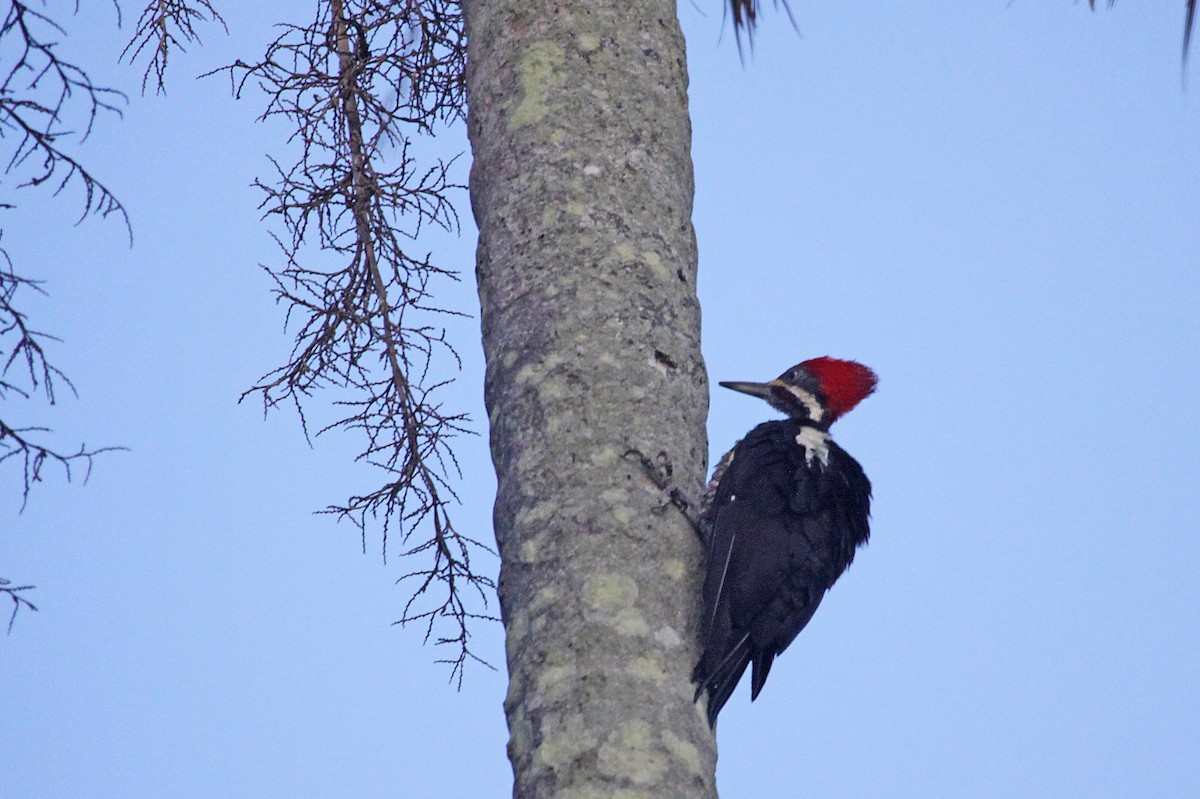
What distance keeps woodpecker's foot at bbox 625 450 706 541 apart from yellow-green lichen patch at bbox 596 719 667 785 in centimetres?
45

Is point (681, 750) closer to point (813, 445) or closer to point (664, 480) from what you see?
point (664, 480)

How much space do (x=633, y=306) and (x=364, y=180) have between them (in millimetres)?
1038

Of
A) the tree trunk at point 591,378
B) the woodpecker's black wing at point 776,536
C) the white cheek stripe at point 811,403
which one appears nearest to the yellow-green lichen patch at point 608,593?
the tree trunk at point 591,378

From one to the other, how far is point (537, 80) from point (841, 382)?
192 centimetres

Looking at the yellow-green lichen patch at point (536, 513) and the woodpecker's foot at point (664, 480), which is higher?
the woodpecker's foot at point (664, 480)

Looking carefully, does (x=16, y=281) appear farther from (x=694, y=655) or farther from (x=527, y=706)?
(x=694, y=655)

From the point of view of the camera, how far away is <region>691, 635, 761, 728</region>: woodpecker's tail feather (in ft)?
7.40

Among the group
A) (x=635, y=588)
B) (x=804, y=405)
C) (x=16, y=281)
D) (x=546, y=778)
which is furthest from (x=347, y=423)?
(x=804, y=405)

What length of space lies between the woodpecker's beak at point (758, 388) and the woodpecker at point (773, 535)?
1.48 ft

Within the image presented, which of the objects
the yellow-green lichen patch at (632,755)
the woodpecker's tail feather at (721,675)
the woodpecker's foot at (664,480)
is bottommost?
the yellow-green lichen patch at (632,755)

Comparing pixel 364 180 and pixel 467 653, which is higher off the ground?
pixel 364 180

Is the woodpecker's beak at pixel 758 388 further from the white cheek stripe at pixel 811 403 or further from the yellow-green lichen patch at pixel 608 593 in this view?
the yellow-green lichen patch at pixel 608 593

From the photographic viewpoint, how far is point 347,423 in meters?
3.03

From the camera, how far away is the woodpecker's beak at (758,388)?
436cm
